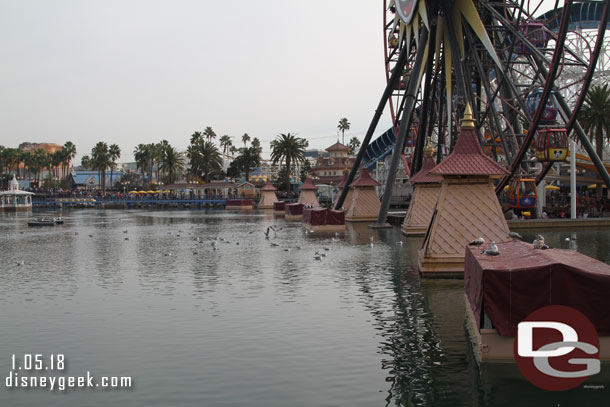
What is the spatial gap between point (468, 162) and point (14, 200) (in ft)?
422

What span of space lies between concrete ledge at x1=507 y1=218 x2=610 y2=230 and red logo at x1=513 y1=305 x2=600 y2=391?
3521cm

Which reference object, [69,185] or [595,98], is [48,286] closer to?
[595,98]

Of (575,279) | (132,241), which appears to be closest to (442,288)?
(575,279)

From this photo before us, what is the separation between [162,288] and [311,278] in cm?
639

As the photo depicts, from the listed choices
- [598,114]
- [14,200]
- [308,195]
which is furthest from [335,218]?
[14,200]

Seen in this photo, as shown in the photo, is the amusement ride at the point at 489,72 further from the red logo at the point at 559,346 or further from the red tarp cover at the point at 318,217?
the red logo at the point at 559,346

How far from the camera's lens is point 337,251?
38188 millimetres

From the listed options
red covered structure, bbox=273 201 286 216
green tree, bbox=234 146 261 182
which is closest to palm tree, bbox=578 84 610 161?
red covered structure, bbox=273 201 286 216

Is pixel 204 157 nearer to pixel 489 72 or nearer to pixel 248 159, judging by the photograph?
pixel 248 159

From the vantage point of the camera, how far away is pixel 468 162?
973 inches

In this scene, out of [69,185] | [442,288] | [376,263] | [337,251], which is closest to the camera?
[442,288]

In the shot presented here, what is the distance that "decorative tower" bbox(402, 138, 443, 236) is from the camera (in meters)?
43.9

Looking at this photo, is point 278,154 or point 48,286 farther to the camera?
point 278,154

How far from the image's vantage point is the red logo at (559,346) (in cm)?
1234
